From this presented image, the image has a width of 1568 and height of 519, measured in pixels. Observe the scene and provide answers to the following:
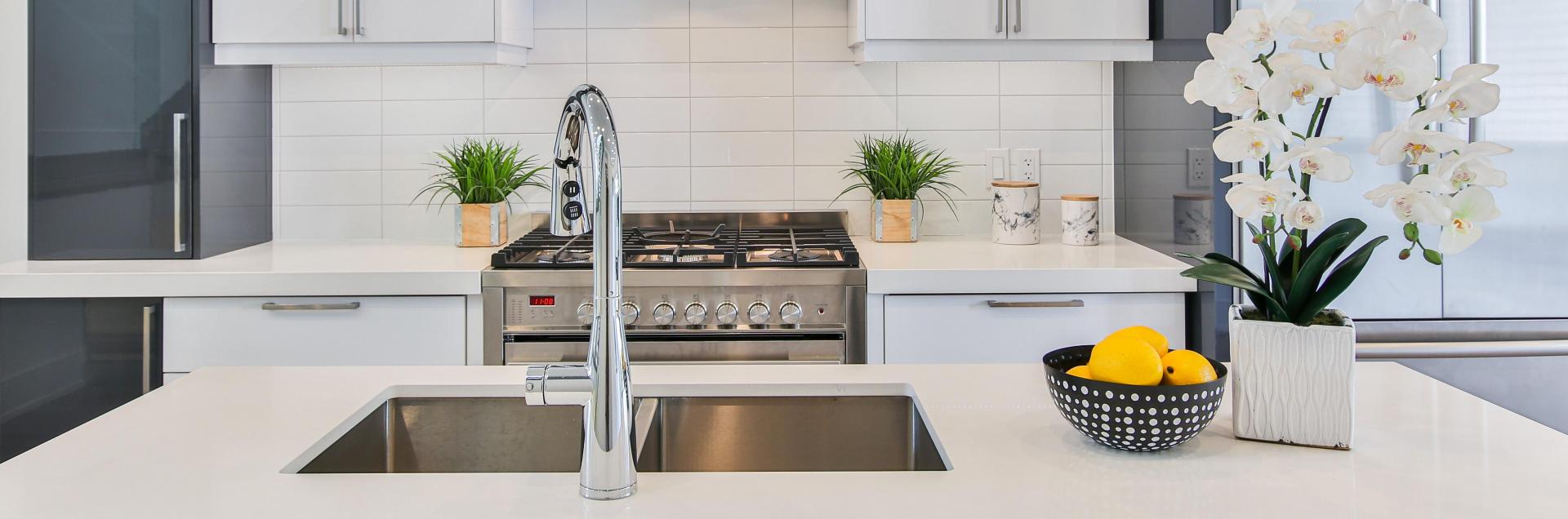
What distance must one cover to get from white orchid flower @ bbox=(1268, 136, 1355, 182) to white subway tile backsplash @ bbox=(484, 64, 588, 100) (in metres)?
2.28

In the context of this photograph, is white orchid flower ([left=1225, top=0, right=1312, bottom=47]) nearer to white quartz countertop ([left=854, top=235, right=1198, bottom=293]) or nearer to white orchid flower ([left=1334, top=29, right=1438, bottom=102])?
white orchid flower ([left=1334, top=29, right=1438, bottom=102])

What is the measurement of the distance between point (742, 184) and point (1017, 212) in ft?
2.46

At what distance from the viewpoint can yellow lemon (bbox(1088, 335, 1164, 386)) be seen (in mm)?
1112

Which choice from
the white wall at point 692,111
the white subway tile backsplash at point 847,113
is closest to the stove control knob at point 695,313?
the white wall at point 692,111

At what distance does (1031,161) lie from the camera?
307cm

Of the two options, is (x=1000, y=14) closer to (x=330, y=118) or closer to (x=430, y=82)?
(x=430, y=82)

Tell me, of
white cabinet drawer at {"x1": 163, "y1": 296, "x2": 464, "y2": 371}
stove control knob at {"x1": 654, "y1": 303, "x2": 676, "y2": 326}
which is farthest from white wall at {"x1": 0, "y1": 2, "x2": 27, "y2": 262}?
stove control knob at {"x1": 654, "y1": 303, "x2": 676, "y2": 326}

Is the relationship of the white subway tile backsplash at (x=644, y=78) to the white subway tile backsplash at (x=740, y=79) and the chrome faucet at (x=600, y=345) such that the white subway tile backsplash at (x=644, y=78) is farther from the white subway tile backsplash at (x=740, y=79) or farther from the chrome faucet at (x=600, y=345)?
the chrome faucet at (x=600, y=345)

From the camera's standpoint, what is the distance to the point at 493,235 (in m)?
2.79

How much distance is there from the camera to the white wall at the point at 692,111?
9.87 feet

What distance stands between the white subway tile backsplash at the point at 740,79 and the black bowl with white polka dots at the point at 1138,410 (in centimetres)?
199

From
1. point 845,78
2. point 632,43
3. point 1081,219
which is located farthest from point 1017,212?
point 632,43

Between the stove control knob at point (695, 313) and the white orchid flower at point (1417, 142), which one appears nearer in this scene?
the white orchid flower at point (1417, 142)

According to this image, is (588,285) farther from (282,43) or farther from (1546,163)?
(1546,163)
